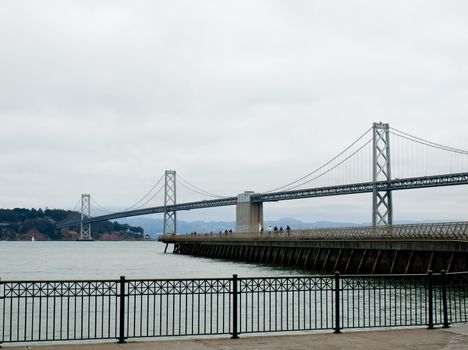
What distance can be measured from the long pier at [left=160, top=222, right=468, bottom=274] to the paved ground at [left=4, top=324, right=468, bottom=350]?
67.3ft

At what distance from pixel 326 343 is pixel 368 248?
31574 mm

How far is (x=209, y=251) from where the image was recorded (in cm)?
8850

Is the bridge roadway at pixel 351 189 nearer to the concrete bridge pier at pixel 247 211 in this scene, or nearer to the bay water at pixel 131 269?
the concrete bridge pier at pixel 247 211

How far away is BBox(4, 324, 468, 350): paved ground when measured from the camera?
38.0 ft

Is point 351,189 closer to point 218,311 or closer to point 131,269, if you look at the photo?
point 131,269

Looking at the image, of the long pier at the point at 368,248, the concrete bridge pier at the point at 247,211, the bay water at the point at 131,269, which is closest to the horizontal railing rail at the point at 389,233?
the long pier at the point at 368,248

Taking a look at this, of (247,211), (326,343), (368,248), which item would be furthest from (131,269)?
(326,343)

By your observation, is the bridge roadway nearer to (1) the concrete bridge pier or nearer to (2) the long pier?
(1) the concrete bridge pier

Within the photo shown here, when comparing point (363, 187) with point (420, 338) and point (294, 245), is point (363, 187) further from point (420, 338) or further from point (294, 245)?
point (420, 338)

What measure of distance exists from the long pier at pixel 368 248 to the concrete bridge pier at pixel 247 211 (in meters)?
30.7

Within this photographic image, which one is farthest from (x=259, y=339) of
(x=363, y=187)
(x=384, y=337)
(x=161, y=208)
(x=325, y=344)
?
(x=161, y=208)

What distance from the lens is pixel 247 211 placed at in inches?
4168

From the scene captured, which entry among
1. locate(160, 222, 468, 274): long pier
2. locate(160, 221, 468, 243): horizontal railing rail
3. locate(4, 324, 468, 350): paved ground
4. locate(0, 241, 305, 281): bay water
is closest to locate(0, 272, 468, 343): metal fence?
locate(4, 324, 468, 350): paved ground

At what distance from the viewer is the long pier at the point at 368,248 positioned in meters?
34.8
